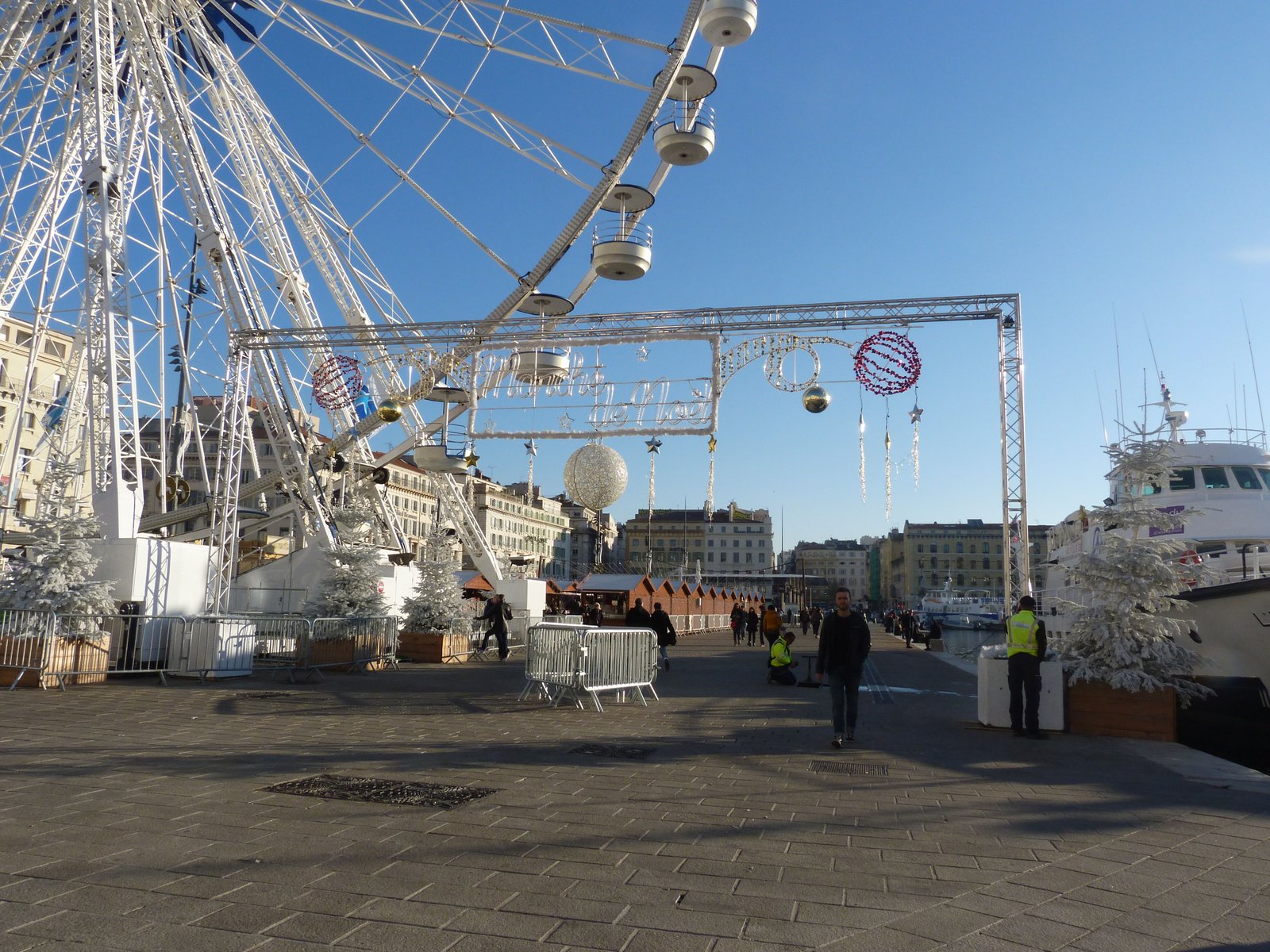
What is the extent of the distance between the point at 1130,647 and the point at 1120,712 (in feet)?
2.55

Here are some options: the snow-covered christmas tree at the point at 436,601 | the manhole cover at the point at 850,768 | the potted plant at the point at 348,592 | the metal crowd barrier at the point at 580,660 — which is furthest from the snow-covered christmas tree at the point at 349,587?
the manhole cover at the point at 850,768

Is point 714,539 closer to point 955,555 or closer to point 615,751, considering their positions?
point 955,555

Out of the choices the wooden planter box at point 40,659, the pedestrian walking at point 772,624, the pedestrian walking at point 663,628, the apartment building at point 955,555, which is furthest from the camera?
the apartment building at point 955,555

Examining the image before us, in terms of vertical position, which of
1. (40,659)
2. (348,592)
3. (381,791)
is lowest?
(381,791)

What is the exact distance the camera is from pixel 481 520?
10806 centimetres

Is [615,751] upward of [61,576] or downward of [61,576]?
downward

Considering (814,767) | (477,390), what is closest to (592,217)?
(477,390)

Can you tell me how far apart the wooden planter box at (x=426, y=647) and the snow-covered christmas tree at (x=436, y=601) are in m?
0.18

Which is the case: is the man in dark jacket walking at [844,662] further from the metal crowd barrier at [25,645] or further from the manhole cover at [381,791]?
the metal crowd barrier at [25,645]

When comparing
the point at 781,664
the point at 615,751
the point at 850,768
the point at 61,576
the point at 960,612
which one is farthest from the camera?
the point at 960,612

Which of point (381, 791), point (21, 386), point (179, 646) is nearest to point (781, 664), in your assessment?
point (179, 646)

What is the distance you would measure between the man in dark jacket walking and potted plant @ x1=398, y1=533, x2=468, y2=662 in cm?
1353

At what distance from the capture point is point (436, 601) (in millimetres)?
21859

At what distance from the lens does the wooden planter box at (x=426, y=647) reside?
2145cm
